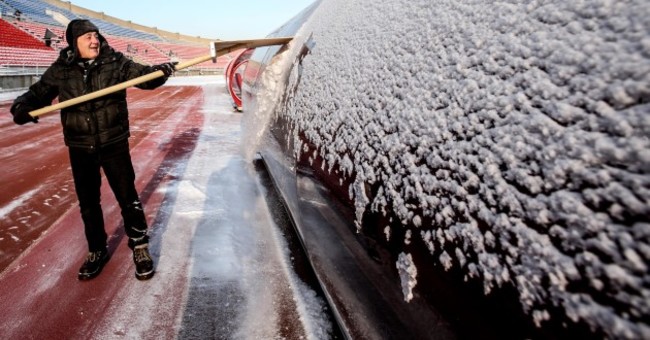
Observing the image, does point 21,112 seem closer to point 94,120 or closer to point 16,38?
point 94,120

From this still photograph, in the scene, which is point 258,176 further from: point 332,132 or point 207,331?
point 332,132

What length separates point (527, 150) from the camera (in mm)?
560

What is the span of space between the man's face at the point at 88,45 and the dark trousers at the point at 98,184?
497 mm

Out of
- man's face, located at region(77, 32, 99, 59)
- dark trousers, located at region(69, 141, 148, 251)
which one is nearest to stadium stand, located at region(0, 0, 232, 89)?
man's face, located at region(77, 32, 99, 59)

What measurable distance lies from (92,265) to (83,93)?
1.01 metres

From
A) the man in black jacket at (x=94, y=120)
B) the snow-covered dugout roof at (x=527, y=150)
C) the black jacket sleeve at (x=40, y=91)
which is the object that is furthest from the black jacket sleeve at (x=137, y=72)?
the snow-covered dugout roof at (x=527, y=150)

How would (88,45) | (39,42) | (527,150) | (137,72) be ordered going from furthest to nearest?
(39,42) < (137,72) < (88,45) < (527,150)

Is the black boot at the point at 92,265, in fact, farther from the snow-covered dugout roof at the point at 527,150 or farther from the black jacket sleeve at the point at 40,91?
the snow-covered dugout roof at the point at 527,150

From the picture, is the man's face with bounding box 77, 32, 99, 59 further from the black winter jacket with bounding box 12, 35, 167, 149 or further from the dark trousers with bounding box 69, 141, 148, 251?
the dark trousers with bounding box 69, 141, 148, 251

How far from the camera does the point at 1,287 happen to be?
75.7 inches

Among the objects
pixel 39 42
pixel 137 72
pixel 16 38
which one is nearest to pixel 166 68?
pixel 137 72

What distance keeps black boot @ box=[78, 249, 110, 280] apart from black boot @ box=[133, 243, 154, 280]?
0.25 meters

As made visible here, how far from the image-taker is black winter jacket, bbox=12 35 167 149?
6.03 feet

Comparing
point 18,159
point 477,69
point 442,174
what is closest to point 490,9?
point 477,69
